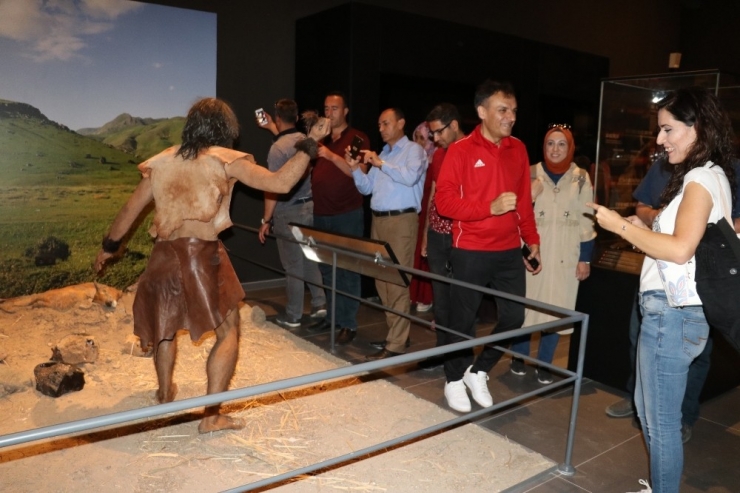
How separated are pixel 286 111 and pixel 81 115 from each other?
7.25ft

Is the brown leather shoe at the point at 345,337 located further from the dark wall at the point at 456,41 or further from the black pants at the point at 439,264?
the dark wall at the point at 456,41

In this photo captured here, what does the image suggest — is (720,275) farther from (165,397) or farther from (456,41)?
(456,41)

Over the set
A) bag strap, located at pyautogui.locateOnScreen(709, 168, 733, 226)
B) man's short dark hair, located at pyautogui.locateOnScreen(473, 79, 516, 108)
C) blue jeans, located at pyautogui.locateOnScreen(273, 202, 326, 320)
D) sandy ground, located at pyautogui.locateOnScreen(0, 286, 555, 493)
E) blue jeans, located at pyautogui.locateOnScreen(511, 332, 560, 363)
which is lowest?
sandy ground, located at pyautogui.locateOnScreen(0, 286, 555, 493)

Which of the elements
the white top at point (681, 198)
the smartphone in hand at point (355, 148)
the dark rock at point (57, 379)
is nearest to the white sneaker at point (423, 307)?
the smartphone in hand at point (355, 148)

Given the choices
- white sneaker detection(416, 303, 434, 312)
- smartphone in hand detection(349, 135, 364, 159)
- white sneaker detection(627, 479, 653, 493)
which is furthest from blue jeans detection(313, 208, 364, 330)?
white sneaker detection(627, 479, 653, 493)

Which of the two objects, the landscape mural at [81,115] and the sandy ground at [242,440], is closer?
the sandy ground at [242,440]

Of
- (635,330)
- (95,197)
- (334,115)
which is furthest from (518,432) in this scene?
(95,197)

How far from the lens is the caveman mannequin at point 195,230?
3.14 metres

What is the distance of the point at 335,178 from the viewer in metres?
5.15

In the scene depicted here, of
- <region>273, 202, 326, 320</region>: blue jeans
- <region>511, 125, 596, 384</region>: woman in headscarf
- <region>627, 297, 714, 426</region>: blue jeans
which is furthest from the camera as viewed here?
<region>273, 202, 326, 320</region>: blue jeans

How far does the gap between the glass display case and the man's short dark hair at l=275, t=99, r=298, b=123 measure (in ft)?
8.34

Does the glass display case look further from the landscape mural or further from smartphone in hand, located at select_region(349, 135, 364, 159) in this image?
the landscape mural

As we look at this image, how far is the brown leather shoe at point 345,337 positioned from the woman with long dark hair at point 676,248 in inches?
120

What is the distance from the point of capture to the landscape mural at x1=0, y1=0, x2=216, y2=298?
5527mm
